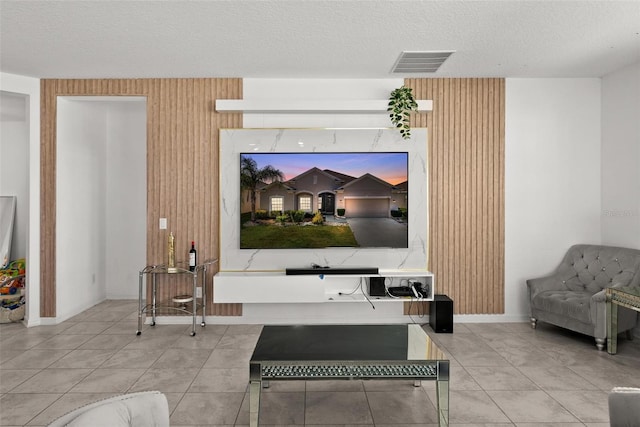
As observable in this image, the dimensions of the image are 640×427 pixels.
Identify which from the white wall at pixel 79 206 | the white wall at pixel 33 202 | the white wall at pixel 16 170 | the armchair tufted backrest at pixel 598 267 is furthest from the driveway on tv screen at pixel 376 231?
the white wall at pixel 16 170

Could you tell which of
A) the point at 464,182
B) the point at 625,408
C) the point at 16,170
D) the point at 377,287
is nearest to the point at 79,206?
the point at 16,170

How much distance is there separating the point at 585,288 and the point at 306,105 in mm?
3514

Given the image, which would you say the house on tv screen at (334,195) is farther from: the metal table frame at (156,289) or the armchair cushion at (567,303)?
the armchair cushion at (567,303)

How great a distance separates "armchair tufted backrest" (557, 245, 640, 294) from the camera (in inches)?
153

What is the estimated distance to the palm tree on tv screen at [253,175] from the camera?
4.48 m

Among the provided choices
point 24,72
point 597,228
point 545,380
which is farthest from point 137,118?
point 597,228

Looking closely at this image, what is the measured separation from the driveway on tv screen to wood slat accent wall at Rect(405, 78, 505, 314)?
0.43m

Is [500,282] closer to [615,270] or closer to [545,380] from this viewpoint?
[615,270]

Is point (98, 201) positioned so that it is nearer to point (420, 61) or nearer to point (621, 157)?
point (420, 61)

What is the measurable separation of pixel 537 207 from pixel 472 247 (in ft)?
2.84

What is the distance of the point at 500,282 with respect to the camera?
4590mm

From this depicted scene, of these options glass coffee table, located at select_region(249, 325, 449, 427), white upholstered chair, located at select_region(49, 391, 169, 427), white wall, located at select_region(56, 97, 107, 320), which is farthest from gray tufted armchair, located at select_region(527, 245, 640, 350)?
white wall, located at select_region(56, 97, 107, 320)

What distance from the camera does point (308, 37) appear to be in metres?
3.38

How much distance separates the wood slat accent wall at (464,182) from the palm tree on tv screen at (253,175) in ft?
5.53
